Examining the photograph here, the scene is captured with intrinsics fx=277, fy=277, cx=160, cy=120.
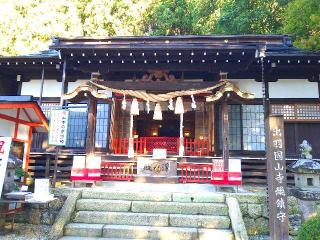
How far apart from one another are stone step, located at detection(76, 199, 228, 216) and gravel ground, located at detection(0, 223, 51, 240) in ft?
3.23

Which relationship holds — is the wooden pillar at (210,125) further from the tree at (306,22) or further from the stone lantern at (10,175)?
the stone lantern at (10,175)

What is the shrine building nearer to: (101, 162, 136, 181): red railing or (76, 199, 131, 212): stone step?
(101, 162, 136, 181): red railing

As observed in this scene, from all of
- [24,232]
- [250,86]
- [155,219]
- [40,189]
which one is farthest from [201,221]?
[250,86]

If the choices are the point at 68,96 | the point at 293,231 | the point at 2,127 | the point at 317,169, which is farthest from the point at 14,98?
the point at 317,169

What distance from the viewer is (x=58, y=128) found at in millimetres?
8367

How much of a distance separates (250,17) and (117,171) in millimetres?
13242

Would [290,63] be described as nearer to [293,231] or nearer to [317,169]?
[317,169]

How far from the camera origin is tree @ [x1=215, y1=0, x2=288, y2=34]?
1745 cm

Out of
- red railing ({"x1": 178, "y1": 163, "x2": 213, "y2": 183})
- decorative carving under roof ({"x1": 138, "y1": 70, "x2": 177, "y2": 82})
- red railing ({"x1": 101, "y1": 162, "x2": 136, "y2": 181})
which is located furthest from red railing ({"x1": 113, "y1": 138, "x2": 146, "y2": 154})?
decorative carving under roof ({"x1": 138, "y1": 70, "x2": 177, "y2": 82})

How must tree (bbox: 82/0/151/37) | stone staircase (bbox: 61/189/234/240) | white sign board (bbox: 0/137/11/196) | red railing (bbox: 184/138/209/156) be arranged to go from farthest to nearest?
tree (bbox: 82/0/151/37)
red railing (bbox: 184/138/209/156)
stone staircase (bbox: 61/189/234/240)
white sign board (bbox: 0/137/11/196)

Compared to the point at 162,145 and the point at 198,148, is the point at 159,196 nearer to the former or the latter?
the point at 198,148

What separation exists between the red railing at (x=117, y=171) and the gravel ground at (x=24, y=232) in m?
3.07

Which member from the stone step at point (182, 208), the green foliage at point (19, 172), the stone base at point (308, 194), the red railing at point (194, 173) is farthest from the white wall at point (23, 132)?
A: the stone base at point (308, 194)

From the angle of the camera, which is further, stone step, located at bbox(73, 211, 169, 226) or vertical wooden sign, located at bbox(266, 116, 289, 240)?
stone step, located at bbox(73, 211, 169, 226)
